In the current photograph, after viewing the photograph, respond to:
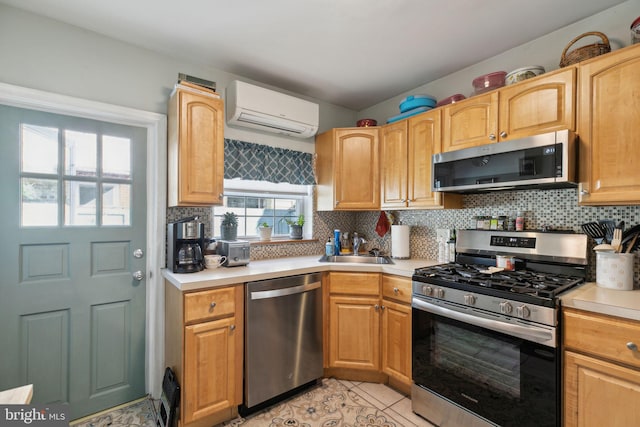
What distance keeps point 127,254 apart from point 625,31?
135 inches

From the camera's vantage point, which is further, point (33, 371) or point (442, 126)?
point (442, 126)

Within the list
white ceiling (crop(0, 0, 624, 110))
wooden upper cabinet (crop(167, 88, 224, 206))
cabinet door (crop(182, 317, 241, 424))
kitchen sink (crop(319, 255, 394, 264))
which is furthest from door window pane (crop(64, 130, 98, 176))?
kitchen sink (crop(319, 255, 394, 264))

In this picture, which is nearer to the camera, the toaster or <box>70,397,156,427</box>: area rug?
<box>70,397,156,427</box>: area rug

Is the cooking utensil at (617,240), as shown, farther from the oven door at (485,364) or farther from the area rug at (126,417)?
the area rug at (126,417)

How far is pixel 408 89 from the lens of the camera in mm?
2898

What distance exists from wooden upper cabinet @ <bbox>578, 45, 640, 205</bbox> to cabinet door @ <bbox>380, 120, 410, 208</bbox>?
3.82 ft

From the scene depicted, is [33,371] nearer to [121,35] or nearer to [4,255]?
[4,255]

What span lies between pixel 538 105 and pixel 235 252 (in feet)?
7.21

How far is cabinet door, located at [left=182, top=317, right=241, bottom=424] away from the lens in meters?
1.78

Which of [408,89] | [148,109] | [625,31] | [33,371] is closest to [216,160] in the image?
[148,109]

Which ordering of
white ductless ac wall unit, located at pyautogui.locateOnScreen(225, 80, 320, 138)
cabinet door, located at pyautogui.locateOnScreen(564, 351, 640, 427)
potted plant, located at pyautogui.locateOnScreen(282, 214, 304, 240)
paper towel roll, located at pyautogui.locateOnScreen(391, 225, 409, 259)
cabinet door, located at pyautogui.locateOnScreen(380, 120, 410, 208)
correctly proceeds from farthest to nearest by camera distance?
potted plant, located at pyautogui.locateOnScreen(282, 214, 304, 240) < paper towel roll, located at pyautogui.locateOnScreen(391, 225, 409, 259) < cabinet door, located at pyautogui.locateOnScreen(380, 120, 410, 208) < white ductless ac wall unit, located at pyautogui.locateOnScreen(225, 80, 320, 138) < cabinet door, located at pyautogui.locateOnScreen(564, 351, 640, 427)

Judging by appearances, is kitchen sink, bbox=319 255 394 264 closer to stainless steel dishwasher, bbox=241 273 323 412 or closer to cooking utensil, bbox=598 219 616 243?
stainless steel dishwasher, bbox=241 273 323 412

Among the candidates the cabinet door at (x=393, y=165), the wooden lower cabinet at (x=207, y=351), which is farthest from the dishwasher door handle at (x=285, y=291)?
the cabinet door at (x=393, y=165)

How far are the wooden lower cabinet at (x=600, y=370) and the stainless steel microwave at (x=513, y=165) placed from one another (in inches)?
29.3
